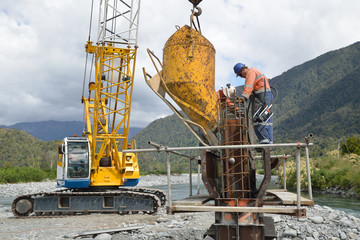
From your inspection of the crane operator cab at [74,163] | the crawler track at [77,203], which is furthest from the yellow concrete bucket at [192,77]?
the crane operator cab at [74,163]

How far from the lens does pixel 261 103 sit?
6.22 m

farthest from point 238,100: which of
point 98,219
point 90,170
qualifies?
point 90,170

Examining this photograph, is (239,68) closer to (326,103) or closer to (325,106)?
(325,106)

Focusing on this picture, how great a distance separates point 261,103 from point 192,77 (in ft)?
4.56

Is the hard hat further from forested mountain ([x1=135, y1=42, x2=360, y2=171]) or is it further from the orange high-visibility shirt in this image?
forested mountain ([x1=135, y1=42, x2=360, y2=171])

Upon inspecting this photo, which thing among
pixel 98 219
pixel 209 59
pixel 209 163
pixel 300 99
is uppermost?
pixel 300 99

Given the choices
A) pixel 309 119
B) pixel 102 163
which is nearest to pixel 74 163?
pixel 102 163

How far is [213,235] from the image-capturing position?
18.9 ft

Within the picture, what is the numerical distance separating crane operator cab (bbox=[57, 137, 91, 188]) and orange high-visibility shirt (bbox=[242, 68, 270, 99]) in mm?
10001

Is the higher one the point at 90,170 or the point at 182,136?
the point at 182,136

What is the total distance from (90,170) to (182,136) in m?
183

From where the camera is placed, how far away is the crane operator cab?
14195 mm

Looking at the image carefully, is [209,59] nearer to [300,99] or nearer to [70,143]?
[70,143]

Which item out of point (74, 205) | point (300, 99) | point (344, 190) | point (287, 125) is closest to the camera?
point (74, 205)
